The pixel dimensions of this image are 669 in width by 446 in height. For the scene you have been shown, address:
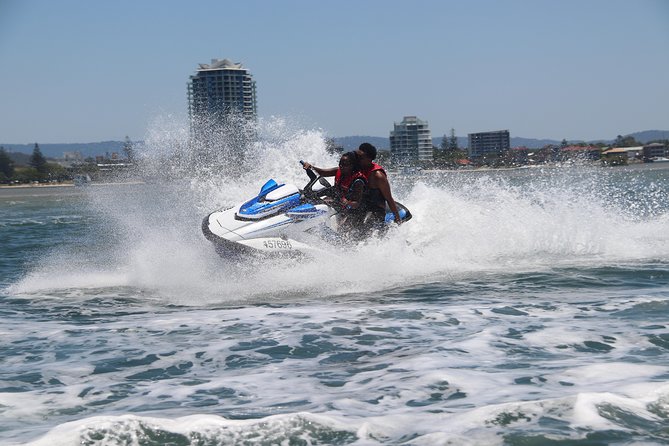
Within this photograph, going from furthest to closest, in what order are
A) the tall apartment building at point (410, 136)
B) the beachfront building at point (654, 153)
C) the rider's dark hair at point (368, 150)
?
the beachfront building at point (654, 153) < the tall apartment building at point (410, 136) < the rider's dark hair at point (368, 150)

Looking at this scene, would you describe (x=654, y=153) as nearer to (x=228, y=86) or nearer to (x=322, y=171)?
(x=228, y=86)

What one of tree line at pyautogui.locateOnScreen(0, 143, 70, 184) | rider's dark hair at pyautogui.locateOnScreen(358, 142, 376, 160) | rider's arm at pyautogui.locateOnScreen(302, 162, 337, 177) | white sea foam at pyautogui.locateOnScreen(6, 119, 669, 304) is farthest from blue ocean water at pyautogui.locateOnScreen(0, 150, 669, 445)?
tree line at pyautogui.locateOnScreen(0, 143, 70, 184)

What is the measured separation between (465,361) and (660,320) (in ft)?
6.70

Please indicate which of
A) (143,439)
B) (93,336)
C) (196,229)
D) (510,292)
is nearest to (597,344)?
(510,292)

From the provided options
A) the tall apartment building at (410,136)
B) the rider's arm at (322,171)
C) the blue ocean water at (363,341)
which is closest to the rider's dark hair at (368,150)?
the rider's arm at (322,171)

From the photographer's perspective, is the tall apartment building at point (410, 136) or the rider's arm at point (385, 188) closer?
the rider's arm at point (385, 188)

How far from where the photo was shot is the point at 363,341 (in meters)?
6.74

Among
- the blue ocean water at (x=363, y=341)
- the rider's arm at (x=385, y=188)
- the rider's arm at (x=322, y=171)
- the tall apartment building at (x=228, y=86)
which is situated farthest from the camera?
the tall apartment building at (x=228, y=86)

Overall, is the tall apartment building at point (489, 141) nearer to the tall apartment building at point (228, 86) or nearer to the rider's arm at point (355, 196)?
the tall apartment building at point (228, 86)

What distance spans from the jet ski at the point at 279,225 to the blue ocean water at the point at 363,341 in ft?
0.70

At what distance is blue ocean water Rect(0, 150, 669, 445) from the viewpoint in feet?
15.2

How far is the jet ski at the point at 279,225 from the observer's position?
9922 millimetres

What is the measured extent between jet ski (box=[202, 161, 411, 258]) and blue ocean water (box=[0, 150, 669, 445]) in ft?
0.70

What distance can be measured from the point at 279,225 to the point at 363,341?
3570 millimetres
